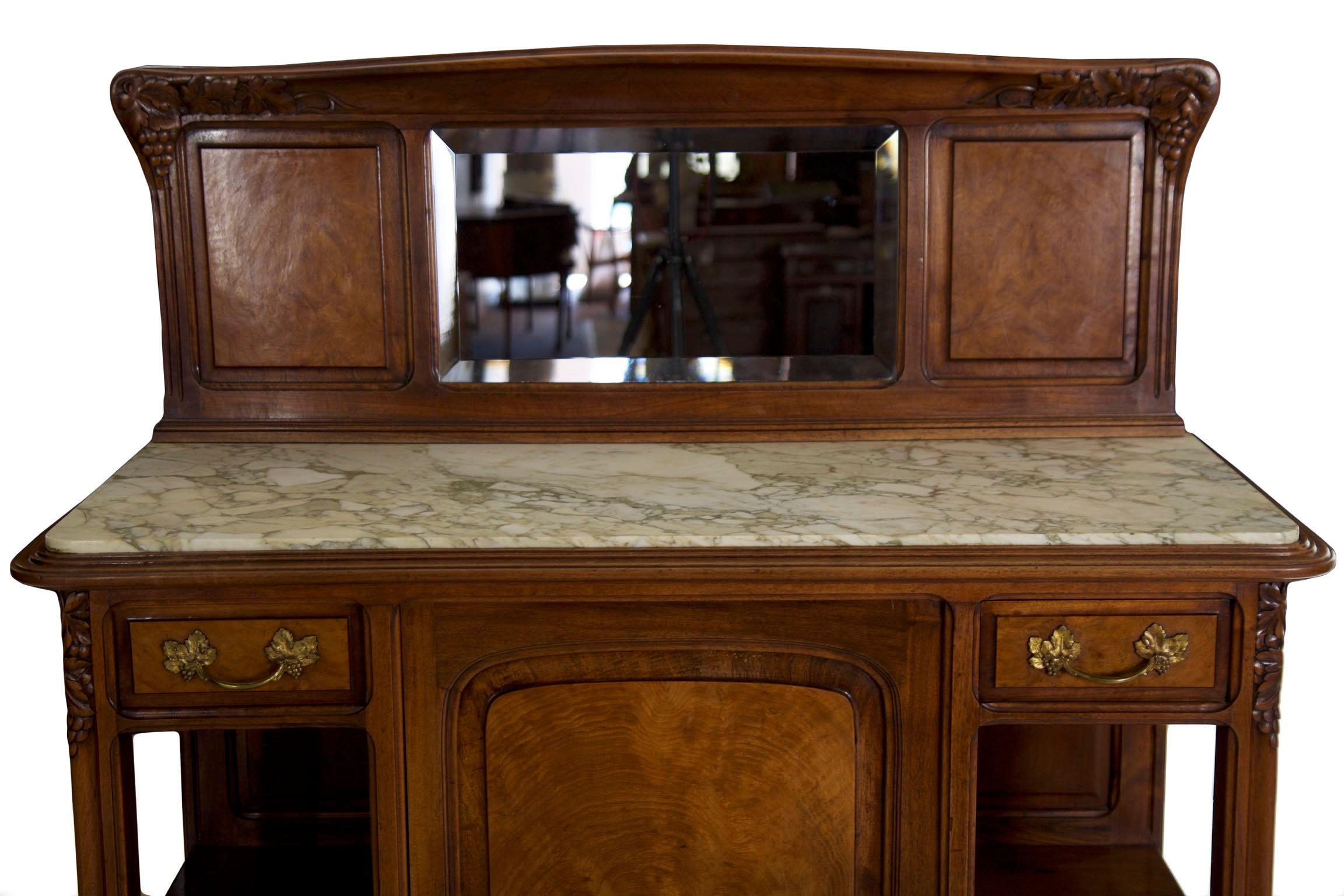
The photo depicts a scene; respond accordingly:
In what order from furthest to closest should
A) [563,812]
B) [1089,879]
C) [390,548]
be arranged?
1. [1089,879]
2. [563,812]
3. [390,548]

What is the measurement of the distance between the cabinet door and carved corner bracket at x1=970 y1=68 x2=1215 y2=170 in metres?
0.95

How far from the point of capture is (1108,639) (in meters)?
2.02

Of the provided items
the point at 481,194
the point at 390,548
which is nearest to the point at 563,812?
the point at 390,548

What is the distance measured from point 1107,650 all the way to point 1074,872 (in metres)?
0.80

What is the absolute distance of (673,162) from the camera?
248 cm

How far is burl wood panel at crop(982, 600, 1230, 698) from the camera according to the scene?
2.01 meters

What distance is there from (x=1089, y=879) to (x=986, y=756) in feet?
0.92

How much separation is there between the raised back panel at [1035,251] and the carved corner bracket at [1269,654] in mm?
627

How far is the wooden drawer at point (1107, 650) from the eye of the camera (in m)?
2.01

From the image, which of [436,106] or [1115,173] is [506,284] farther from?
[1115,173]

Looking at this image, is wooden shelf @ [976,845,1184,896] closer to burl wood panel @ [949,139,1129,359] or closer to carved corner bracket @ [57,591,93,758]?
burl wood panel @ [949,139,1129,359]

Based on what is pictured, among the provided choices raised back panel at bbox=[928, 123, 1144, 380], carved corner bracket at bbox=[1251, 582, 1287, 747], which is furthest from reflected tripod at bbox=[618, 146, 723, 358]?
carved corner bracket at bbox=[1251, 582, 1287, 747]

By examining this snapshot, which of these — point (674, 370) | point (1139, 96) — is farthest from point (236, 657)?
point (1139, 96)

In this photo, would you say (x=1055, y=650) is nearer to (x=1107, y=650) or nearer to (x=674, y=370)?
(x=1107, y=650)
